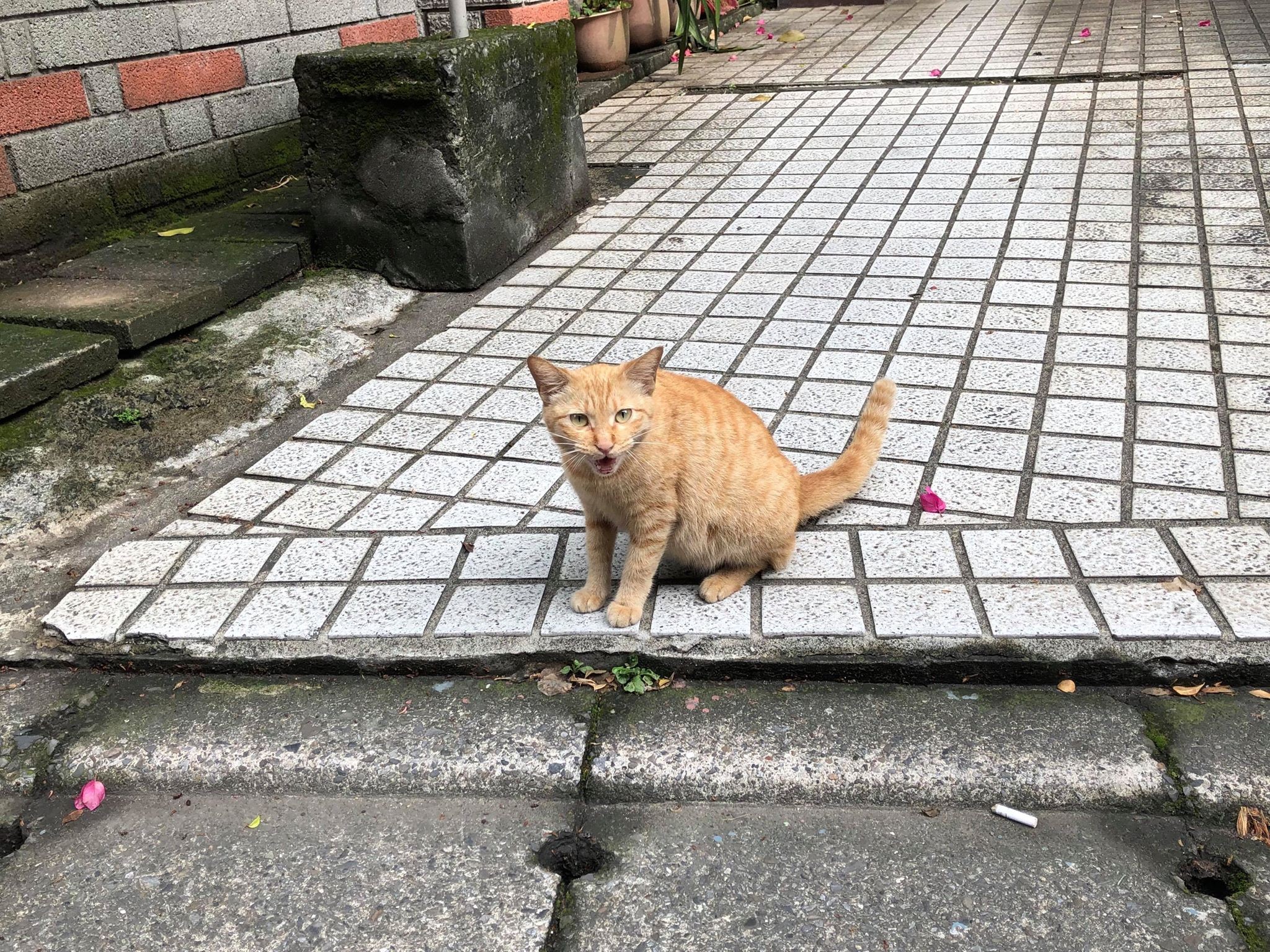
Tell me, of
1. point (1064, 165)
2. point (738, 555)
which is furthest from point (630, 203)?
point (738, 555)

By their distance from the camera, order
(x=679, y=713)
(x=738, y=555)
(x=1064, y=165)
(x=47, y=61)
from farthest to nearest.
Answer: (x=1064, y=165)
(x=47, y=61)
(x=738, y=555)
(x=679, y=713)

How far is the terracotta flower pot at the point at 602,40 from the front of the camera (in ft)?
27.2

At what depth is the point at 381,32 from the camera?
21.6 ft

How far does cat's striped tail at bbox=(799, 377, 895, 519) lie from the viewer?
9.44ft

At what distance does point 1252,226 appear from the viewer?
4773 millimetres

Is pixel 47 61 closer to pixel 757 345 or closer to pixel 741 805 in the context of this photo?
pixel 757 345

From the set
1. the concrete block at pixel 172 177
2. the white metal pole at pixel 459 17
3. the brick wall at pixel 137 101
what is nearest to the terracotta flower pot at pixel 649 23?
the brick wall at pixel 137 101

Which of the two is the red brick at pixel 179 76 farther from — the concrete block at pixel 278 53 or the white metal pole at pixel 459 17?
the white metal pole at pixel 459 17

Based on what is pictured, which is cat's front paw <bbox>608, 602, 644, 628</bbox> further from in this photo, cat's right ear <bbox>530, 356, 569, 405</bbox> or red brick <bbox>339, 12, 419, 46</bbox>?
red brick <bbox>339, 12, 419, 46</bbox>

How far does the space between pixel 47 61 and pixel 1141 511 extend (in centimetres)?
473

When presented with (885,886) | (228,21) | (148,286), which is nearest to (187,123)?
(228,21)

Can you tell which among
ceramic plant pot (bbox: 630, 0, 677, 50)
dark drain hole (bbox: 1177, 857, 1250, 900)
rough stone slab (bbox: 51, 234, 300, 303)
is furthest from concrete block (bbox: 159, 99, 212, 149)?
dark drain hole (bbox: 1177, 857, 1250, 900)

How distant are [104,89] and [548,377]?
3.63m

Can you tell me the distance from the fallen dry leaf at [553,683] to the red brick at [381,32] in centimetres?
484
